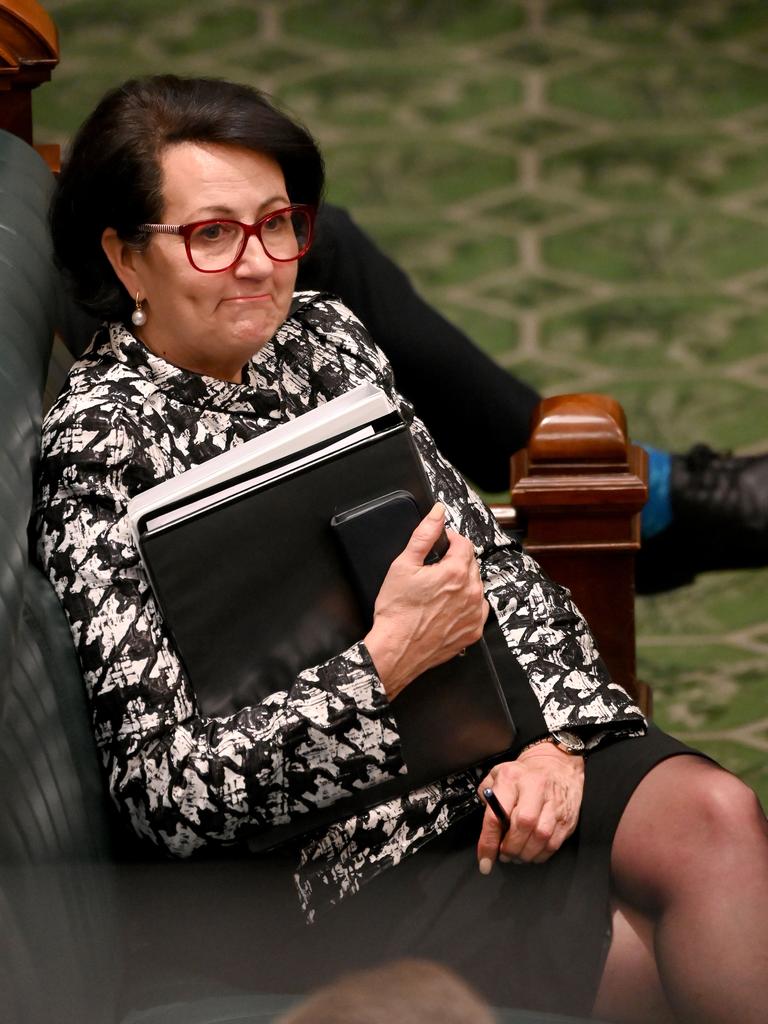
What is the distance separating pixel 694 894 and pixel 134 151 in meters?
0.84

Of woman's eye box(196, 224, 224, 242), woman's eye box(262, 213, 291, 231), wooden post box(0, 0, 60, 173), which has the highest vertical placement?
wooden post box(0, 0, 60, 173)

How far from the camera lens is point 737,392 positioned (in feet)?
11.1

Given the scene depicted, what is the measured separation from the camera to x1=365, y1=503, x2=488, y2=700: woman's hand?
4.41 feet

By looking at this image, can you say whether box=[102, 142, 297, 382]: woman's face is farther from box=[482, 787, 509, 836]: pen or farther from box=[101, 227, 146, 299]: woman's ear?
box=[482, 787, 509, 836]: pen

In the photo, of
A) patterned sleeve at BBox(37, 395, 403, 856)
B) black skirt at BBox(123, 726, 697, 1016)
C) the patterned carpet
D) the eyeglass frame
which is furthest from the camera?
the patterned carpet

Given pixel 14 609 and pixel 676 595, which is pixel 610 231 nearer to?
pixel 676 595

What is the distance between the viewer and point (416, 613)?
53.2 inches

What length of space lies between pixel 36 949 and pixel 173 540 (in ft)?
1.15

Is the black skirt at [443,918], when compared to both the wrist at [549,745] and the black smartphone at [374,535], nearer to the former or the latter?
→ the wrist at [549,745]

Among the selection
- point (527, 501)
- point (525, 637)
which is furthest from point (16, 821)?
point (527, 501)

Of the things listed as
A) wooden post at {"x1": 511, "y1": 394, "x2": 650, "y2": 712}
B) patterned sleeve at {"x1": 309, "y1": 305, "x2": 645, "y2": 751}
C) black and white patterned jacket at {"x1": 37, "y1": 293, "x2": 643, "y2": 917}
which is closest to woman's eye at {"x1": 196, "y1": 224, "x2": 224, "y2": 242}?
black and white patterned jacket at {"x1": 37, "y1": 293, "x2": 643, "y2": 917}

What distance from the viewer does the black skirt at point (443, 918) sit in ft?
3.88

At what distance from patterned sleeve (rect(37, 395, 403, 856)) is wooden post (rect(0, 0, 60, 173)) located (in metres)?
0.68

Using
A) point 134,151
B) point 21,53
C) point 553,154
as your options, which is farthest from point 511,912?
point 553,154
